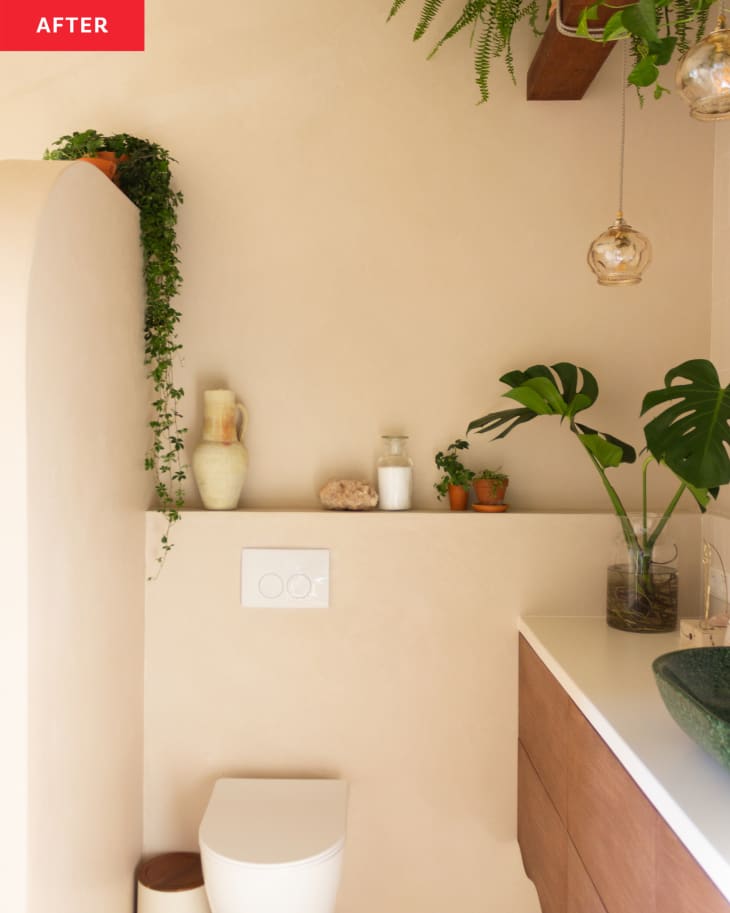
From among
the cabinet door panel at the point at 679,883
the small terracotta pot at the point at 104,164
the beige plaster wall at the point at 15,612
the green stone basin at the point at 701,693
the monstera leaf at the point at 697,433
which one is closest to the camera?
the cabinet door panel at the point at 679,883

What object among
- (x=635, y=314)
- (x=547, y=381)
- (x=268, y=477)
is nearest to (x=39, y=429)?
(x=268, y=477)

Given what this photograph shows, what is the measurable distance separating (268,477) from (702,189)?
1538mm

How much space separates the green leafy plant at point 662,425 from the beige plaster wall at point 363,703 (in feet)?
1.06

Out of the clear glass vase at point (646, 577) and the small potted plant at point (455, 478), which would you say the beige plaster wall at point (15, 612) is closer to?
the small potted plant at point (455, 478)

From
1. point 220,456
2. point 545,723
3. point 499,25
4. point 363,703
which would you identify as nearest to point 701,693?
point 545,723

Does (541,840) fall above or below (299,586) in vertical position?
below

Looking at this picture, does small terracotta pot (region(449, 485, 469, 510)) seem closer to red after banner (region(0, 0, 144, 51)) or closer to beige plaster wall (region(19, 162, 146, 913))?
beige plaster wall (region(19, 162, 146, 913))

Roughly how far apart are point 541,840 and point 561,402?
1.09 m

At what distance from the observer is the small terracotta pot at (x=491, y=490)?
228 centimetres

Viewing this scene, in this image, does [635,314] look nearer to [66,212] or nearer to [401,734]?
[401,734]

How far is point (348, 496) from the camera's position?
228cm

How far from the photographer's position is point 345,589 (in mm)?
2279

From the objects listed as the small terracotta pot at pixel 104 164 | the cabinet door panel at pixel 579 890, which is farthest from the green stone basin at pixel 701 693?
the small terracotta pot at pixel 104 164

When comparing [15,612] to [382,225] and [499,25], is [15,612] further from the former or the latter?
[499,25]
